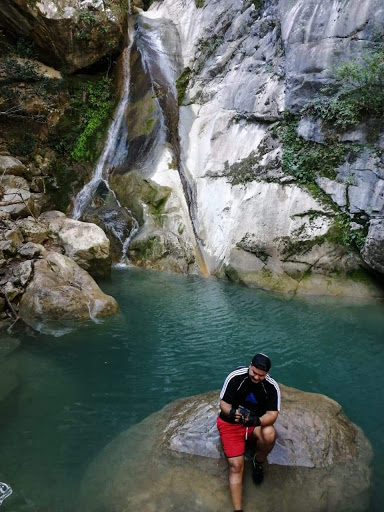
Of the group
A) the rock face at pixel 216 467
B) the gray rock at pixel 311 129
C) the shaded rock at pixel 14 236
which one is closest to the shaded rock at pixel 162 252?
the shaded rock at pixel 14 236

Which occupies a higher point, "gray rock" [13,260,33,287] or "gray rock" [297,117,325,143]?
"gray rock" [297,117,325,143]

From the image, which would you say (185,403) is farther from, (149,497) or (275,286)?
(275,286)

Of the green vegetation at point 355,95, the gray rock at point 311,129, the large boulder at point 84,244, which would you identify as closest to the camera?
the green vegetation at point 355,95

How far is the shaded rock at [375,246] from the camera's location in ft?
34.2

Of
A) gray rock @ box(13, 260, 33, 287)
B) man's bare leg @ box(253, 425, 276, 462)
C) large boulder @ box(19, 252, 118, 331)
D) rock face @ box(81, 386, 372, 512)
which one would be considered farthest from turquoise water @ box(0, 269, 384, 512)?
gray rock @ box(13, 260, 33, 287)

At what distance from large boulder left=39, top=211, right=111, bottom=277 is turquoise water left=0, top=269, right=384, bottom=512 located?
80cm

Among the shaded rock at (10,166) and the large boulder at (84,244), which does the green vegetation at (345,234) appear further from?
the shaded rock at (10,166)

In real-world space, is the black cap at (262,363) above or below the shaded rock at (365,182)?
below

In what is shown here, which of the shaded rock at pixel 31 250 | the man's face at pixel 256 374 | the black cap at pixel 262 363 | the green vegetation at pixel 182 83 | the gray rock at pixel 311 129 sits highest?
the green vegetation at pixel 182 83

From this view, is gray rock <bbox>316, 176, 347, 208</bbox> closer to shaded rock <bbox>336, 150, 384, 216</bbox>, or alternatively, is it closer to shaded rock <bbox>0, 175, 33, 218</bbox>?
shaded rock <bbox>336, 150, 384, 216</bbox>

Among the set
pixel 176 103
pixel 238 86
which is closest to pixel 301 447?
pixel 238 86

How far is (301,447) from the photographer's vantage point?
4422mm

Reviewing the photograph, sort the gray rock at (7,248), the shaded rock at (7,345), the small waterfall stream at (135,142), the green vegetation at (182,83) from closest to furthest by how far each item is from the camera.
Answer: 1. the shaded rock at (7,345)
2. the gray rock at (7,248)
3. the small waterfall stream at (135,142)
4. the green vegetation at (182,83)

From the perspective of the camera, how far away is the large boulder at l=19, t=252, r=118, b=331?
29.0 feet
